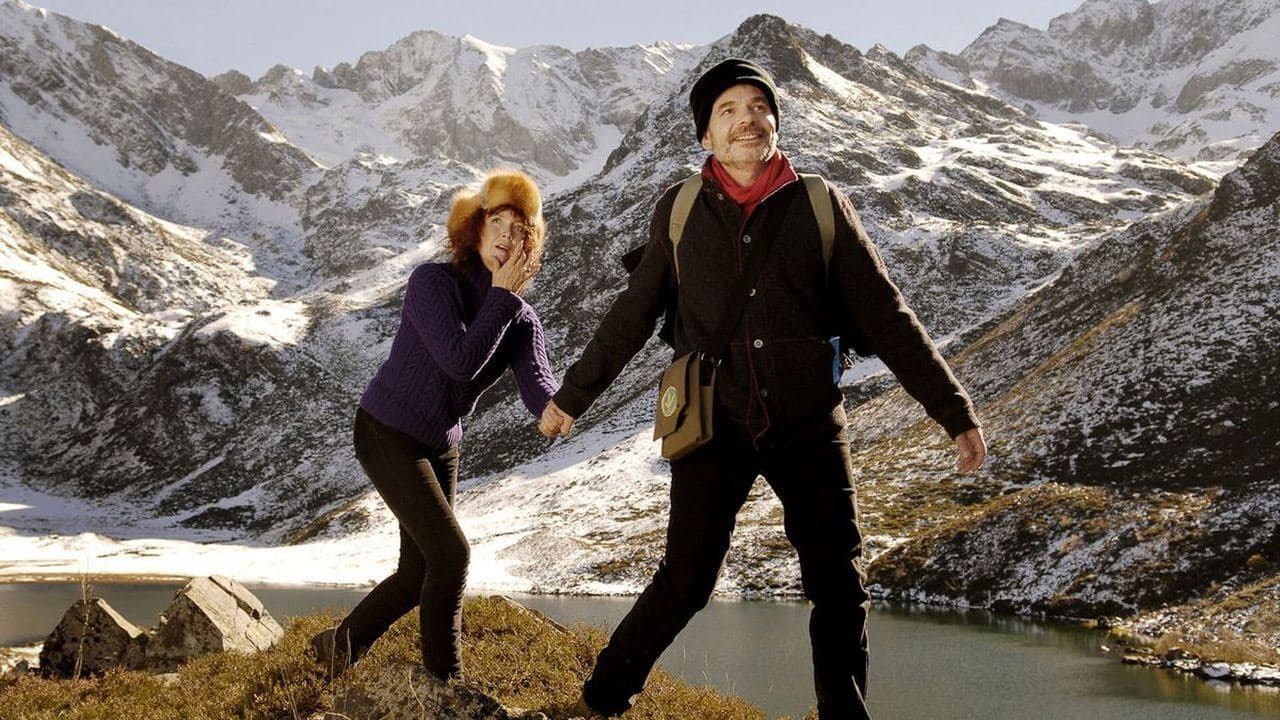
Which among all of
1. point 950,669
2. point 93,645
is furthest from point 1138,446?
point 93,645

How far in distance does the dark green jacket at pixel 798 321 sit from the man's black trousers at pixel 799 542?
A: 222mm

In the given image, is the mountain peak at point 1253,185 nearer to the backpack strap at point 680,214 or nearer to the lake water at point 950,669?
the lake water at point 950,669

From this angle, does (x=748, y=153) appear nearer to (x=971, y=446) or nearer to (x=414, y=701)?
(x=971, y=446)

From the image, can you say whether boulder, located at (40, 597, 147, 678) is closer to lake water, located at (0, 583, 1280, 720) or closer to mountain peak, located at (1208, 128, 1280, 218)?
lake water, located at (0, 583, 1280, 720)

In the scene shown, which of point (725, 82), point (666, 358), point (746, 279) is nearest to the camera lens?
point (746, 279)

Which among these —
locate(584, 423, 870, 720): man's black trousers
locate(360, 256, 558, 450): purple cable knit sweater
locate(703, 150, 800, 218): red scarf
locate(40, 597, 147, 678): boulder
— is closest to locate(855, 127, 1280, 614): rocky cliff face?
locate(40, 597, 147, 678): boulder

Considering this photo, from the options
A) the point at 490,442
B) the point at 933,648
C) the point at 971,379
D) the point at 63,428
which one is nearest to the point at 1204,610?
the point at 933,648

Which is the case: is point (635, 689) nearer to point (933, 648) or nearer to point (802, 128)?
point (933, 648)

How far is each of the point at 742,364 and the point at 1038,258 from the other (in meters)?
105

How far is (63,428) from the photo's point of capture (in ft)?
430

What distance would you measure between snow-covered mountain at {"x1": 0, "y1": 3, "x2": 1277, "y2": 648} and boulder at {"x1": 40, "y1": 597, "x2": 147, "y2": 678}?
32.1 m

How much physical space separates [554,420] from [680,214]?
1.54 metres

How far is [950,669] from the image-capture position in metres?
27.1

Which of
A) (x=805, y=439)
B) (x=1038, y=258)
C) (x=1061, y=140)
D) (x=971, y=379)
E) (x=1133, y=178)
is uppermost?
(x=1061, y=140)
